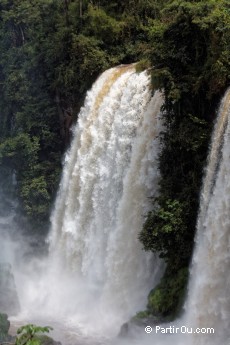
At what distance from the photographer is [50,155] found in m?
21.9

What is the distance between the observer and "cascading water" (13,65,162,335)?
13938mm

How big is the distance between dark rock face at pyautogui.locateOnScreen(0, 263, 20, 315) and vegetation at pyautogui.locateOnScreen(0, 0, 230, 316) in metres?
4.21

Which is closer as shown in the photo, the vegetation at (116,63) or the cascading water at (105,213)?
the vegetation at (116,63)

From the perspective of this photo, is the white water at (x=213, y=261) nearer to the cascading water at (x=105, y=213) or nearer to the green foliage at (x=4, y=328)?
the cascading water at (x=105, y=213)

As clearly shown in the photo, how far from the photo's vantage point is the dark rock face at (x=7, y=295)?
15617mm

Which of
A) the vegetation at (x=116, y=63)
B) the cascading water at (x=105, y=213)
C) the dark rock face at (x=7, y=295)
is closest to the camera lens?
the vegetation at (x=116, y=63)

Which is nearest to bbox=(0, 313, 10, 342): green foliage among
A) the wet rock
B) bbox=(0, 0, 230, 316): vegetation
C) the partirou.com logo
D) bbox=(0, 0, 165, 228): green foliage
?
the wet rock

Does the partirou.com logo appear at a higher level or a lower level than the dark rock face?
lower

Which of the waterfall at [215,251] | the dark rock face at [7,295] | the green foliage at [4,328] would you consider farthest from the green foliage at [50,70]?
the green foliage at [4,328]

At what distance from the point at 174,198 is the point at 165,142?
1.38 metres

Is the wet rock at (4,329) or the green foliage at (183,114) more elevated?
the green foliage at (183,114)

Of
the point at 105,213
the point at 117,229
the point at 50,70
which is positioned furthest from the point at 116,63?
the point at 117,229

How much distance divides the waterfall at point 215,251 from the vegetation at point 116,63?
658mm

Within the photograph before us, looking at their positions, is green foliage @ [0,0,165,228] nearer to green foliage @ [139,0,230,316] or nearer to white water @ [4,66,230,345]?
white water @ [4,66,230,345]
